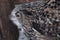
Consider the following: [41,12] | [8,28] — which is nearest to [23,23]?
[41,12]

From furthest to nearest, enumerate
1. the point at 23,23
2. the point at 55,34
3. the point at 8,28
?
the point at 8,28 < the point at 23,23 < the point at 55,34

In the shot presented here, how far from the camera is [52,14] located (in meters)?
0.40

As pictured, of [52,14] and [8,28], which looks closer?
[52,14]

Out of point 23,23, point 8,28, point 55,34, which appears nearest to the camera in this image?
point 55,34

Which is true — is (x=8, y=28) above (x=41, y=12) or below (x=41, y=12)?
below

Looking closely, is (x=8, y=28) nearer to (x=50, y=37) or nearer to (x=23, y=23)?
(x=23, y=23)

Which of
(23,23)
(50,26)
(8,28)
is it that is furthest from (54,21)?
(8,28)

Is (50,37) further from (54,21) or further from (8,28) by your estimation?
(8,28)

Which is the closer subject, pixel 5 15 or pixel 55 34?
pixel 55 34

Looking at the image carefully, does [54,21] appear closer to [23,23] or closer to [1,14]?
[23,23]

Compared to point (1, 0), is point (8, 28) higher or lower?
lower

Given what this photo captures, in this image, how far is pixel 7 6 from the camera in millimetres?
689

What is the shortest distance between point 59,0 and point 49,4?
4cm

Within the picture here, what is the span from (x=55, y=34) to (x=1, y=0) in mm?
381
